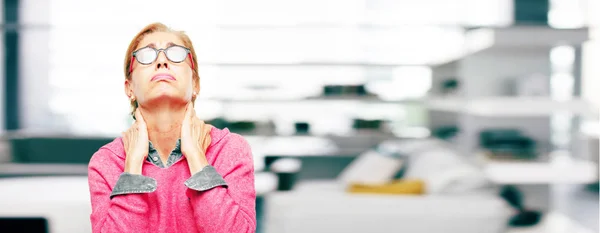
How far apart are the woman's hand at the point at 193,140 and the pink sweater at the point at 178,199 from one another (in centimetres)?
2

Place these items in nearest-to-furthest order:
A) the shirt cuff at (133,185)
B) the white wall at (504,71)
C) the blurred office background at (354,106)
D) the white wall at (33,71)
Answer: the shirt cuff at (133,185) → the blurred office background at (354,106) → the white wall at (504,71) → the white wall at (33,71)

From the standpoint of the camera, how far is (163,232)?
2.64 feet

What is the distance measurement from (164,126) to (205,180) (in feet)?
0.32

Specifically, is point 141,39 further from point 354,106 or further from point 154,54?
point 354,106

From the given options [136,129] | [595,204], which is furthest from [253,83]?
[136,129]

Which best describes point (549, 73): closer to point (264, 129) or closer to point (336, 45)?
point (264, 129)

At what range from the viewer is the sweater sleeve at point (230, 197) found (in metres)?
0.76

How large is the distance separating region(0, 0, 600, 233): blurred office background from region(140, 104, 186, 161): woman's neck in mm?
875

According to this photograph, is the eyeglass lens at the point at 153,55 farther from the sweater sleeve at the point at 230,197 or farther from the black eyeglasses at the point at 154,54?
the sweater sleeve at the point at 230,197

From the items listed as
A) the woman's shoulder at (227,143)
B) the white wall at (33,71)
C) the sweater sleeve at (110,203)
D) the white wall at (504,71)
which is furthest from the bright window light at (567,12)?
the sweater sleeve at (110,203)

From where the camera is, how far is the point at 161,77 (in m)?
0.78

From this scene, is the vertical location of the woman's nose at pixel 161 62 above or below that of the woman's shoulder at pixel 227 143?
above

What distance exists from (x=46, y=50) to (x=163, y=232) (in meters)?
6.78

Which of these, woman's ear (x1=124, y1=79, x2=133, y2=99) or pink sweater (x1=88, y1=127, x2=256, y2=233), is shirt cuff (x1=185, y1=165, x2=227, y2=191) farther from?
woman's ear (x1=124, y1=79, x2=133, y2=99)
